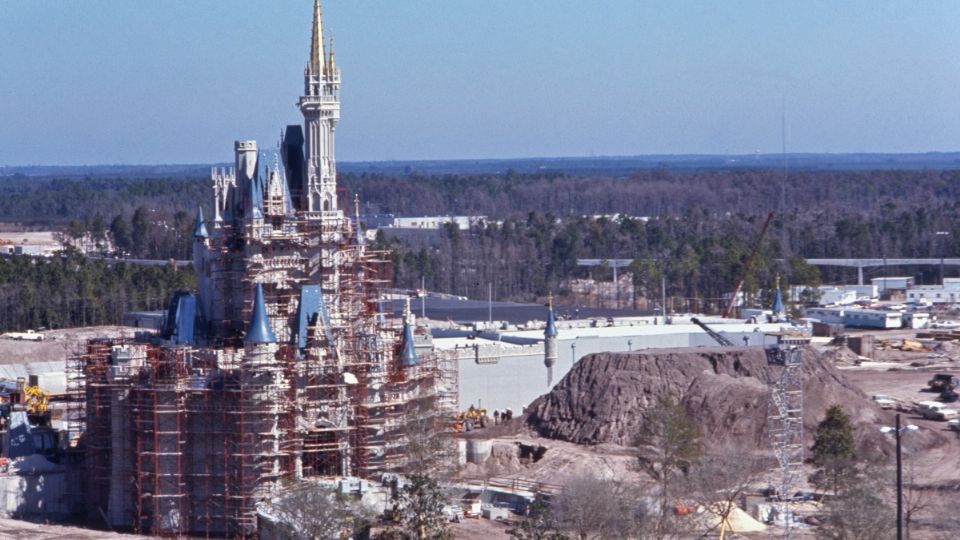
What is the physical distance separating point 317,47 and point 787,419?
58.5 feet

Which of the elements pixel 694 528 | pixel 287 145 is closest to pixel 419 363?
pixel 287 145

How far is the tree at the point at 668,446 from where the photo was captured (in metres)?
52.7

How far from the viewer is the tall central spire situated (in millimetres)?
56750

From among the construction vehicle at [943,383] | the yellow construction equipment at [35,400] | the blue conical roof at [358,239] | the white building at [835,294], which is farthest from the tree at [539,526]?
the white building at [835,294]

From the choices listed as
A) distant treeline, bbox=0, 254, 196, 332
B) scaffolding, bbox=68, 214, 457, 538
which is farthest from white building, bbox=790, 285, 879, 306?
scaffolding, bbox=68, 214, 457, 538

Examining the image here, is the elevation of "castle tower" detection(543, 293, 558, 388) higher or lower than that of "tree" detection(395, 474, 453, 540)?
higher

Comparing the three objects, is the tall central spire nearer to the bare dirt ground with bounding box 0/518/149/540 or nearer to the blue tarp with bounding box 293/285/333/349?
the blue tarp with bounding box 293/285/333/349

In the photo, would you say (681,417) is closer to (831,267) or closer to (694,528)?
(694,528)

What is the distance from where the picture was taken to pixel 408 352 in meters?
55.3

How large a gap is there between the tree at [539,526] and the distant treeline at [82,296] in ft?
191

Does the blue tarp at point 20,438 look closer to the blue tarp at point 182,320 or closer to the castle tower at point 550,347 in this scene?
the blue tarp at point 182,320

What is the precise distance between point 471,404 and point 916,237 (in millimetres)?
93610

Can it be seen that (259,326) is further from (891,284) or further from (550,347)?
(891,284)

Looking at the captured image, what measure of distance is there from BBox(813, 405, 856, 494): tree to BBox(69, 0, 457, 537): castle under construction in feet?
35.9
